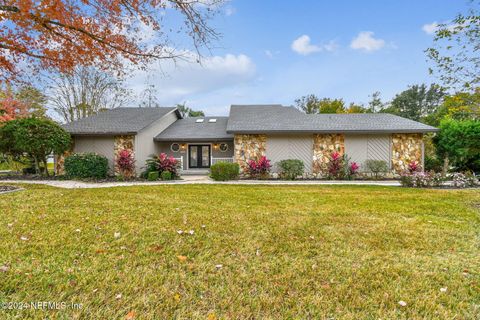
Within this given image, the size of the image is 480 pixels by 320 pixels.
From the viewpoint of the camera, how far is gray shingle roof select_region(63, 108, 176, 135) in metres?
12.4

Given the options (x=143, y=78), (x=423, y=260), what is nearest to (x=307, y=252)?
(x=423, y=260)

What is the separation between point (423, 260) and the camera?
2.93 m

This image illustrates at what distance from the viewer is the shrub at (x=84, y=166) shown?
11328 mm

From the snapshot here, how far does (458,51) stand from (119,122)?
15.0 m

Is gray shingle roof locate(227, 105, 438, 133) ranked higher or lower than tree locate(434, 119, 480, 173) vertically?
higher

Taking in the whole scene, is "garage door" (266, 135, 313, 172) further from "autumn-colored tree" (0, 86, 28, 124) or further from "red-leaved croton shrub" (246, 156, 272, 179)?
"autumn-colored tree" (0, 86, 28, 124)

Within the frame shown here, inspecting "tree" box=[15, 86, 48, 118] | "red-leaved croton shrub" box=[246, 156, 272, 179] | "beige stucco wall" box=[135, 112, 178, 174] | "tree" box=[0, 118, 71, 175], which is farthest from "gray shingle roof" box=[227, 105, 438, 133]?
"tree" box=[15, 86, 48, 118]

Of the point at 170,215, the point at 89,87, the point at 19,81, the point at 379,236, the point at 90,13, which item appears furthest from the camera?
the point at 89,87

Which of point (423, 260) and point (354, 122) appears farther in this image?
point (354, 122)

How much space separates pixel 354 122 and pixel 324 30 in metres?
5.39

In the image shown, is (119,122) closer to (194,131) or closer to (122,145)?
(122,145)

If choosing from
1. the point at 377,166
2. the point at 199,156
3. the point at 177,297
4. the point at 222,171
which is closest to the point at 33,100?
the point at 199,156

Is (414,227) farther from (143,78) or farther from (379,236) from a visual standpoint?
(143,78)

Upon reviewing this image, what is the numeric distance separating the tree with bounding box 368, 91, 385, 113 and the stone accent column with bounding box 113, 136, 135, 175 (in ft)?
106
